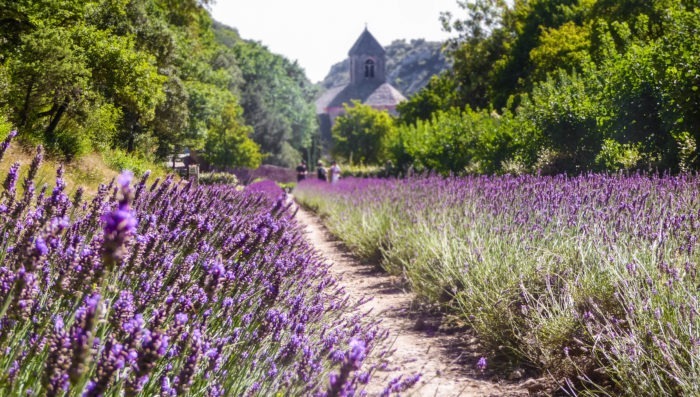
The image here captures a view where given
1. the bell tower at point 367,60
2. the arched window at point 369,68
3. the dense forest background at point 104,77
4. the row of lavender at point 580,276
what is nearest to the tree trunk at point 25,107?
the dense forest background at point 104,77

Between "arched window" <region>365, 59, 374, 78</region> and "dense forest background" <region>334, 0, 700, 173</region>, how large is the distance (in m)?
55.7

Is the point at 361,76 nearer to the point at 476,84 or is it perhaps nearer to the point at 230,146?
the point at 230,146

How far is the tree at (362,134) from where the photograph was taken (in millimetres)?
51125

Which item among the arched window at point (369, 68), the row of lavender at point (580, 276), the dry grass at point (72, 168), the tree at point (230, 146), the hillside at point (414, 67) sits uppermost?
the hillside at point (414, 67)

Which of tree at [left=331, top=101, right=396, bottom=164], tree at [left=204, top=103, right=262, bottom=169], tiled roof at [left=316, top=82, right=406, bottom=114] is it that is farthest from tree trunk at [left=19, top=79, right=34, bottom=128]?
tiled roof at [left=316, top=82, right=406, bottom=114]

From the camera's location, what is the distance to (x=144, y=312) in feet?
7.97

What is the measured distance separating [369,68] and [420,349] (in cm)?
7970

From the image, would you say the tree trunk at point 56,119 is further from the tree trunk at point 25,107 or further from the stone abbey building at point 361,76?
the stone abbey building at point 361,76

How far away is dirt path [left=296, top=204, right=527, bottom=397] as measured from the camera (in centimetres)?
361

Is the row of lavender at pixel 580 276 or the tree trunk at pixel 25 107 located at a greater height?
the tree trunk at pixel 25 107

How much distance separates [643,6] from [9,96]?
17.7m

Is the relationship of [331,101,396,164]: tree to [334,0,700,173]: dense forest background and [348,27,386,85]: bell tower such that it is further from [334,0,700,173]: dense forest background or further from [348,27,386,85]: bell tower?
[348,27,386,85]: bell tower

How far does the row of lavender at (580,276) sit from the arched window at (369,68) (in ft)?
251

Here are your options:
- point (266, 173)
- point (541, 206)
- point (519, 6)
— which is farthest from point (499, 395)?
point (266, 173)
